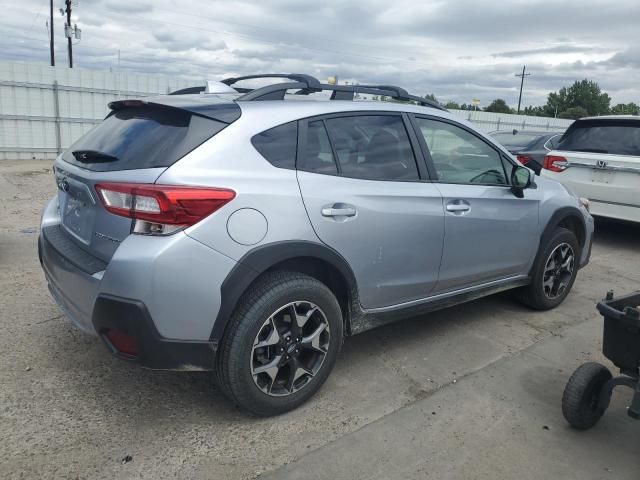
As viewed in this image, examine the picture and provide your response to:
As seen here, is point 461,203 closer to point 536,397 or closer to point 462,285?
point 462,285

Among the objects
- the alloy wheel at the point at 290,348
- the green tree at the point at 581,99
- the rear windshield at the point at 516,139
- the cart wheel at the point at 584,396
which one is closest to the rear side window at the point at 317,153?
the alloy wheel at the point at 290,348

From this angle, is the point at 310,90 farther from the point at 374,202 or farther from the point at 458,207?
the point at 458,207

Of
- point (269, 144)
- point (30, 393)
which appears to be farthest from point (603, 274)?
point (30, 393)

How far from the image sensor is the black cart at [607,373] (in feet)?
8.54

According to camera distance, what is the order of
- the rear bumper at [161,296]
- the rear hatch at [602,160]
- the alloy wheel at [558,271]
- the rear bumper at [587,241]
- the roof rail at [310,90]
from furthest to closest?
the rear hatch at [602,160] < the rear bumper at [587,241] < the alloy wheel at [558,271] < the roof rail at [310,90] < the rear bumper at [161,296]

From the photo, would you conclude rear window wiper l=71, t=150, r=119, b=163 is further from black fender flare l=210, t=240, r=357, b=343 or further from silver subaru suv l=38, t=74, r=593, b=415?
black fender flare l=210, t=240, r=357, b=343

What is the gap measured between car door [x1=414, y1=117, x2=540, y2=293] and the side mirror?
0.04 metres

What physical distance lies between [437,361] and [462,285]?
58 centimetres

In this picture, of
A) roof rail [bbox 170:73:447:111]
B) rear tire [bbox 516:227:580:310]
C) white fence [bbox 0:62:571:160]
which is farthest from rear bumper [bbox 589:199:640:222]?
white fence [bbox 0:62:571:160]

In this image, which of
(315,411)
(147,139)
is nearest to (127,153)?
(147,139)

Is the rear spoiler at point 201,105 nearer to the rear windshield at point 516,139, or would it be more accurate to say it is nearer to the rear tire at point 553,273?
the rear tire at point 553,273

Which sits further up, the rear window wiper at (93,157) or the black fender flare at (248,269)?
the rear window wiper at (93,157)

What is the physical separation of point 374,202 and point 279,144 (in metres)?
0.65

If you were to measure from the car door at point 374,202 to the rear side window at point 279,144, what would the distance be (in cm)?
5
